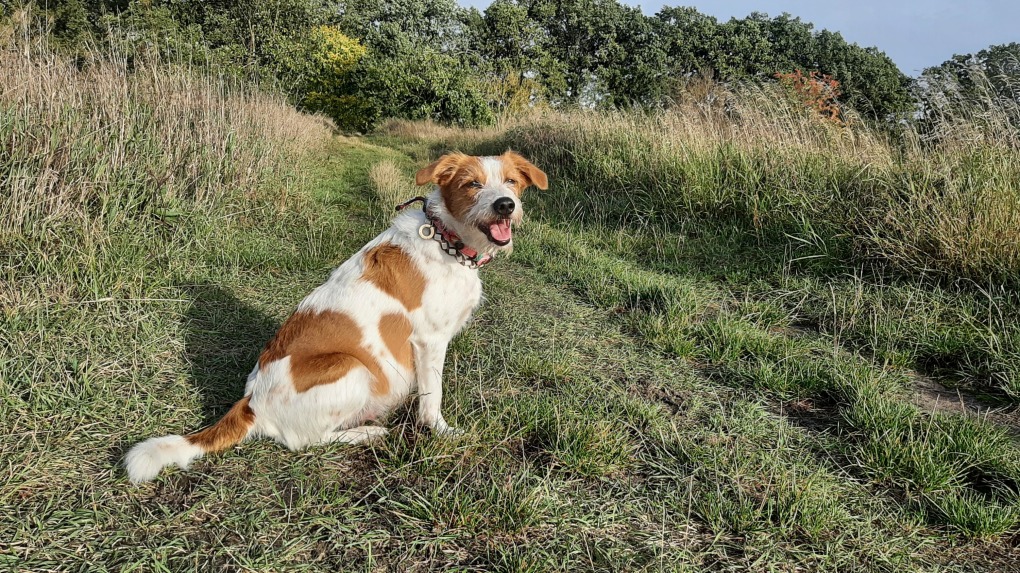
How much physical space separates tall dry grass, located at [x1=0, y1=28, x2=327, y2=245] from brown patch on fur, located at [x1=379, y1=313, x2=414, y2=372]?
98.8 inches

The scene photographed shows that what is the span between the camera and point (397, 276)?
2.57 metres

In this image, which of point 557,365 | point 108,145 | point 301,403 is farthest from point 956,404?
point 108,145

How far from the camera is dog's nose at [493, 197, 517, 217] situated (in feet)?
8.52

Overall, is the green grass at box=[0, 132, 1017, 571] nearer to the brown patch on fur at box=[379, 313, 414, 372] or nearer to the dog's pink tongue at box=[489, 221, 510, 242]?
the brown patch on fur at box=[379, 313, 414, 372]

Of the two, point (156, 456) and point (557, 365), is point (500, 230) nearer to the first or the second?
point (557, 365)

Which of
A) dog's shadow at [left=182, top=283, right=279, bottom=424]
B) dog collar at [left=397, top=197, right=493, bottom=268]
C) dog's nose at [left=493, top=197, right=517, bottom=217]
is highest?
dog's nose at [left=493, top=197, right=517, bottom=217]

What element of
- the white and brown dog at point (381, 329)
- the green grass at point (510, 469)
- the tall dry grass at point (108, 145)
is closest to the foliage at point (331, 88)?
the tall dry grass at point (108, 145)

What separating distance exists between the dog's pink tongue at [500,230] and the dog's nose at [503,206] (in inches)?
2.3

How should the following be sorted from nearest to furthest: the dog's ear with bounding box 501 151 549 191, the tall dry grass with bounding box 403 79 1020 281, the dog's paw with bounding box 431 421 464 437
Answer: the dog's paw with bounding box 431 421 464 437, the dog's ear with bounding box 501 151 549 191, the tall dry grass with bounding box 403 79 1020 281

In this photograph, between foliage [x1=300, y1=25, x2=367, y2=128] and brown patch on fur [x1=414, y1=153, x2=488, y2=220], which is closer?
brown patch on fur [x1=414, y1=153, x2=488, y2=220]

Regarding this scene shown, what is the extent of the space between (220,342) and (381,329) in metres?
A: 1.46

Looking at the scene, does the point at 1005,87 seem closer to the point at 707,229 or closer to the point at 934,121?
the point at 934,121

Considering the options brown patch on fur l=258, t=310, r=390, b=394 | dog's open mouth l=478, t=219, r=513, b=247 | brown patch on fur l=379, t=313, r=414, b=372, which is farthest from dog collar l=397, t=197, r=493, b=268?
brown patch on fur l=258, t=310, r=390, b=394

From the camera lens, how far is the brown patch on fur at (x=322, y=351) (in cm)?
227
